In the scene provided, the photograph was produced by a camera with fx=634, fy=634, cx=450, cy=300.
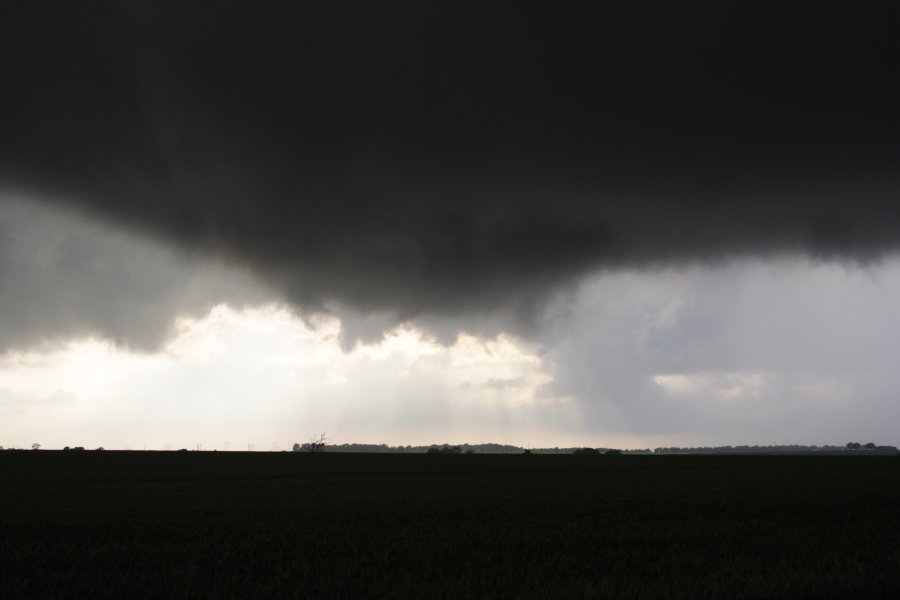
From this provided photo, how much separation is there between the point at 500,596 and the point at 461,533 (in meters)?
8.06

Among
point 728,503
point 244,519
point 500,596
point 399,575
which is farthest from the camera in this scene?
point 728,503

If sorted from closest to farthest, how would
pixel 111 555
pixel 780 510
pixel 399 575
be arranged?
pixel 399 575
pixel 111 555
pixel 780 510

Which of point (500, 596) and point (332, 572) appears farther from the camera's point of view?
point (332, 572)

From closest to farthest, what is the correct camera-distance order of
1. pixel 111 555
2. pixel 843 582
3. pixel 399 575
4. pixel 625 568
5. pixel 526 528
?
pixel 843 582 → pixel 399 575 → pixel 625 568 → pixel 111 555 → pixel 526 528

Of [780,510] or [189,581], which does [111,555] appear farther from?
[780,510]

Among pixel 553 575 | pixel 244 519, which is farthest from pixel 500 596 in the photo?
pixel 244 519

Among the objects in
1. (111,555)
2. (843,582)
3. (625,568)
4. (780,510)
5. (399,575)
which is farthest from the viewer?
(780,510)

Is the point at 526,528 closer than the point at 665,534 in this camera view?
No

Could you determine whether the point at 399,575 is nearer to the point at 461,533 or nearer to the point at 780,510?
the point at 461,533

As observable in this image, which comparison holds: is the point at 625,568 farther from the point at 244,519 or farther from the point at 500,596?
the point at 244,519

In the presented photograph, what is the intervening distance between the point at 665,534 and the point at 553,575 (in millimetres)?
7118

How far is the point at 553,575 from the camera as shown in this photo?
42.4 feet

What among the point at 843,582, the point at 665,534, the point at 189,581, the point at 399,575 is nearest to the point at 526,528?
the point at 665,534

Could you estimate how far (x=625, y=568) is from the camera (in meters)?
13.8
